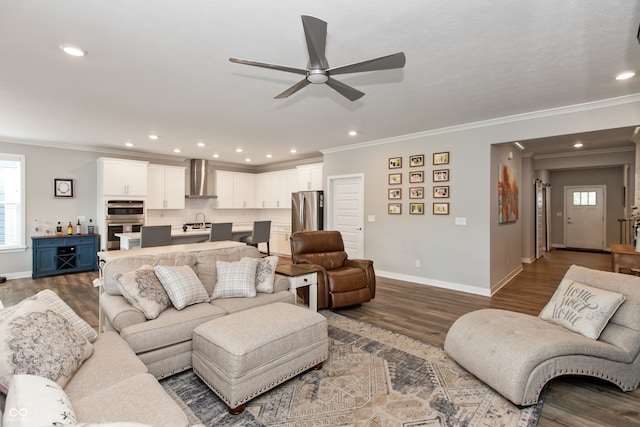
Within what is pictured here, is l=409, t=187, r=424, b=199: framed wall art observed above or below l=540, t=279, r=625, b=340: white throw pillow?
above

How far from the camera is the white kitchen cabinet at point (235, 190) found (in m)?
8.42

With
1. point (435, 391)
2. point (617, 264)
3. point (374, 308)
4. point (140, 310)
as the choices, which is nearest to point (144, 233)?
point (140, 310)

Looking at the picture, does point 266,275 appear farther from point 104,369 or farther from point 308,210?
point 308,210

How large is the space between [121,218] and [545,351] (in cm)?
699

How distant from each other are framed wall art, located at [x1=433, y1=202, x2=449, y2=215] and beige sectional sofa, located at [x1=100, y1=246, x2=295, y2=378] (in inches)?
120

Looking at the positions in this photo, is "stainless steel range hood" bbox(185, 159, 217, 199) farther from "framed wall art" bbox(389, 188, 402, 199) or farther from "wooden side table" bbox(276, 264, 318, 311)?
"wooden side table" bbox(276, 264, 318, 311)

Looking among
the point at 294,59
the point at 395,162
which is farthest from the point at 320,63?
the point at 395,162

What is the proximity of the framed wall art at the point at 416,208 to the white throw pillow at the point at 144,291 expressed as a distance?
4.11 metres

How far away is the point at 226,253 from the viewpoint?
345 cm

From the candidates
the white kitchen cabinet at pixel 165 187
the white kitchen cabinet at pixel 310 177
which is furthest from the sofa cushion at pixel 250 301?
the white kitchen cabinet at pixel 165 187

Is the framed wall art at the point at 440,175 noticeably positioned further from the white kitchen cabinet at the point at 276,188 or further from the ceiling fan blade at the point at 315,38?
the white kitchen cabinet at the point at 276,188

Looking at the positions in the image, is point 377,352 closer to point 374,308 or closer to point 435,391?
point 435,391

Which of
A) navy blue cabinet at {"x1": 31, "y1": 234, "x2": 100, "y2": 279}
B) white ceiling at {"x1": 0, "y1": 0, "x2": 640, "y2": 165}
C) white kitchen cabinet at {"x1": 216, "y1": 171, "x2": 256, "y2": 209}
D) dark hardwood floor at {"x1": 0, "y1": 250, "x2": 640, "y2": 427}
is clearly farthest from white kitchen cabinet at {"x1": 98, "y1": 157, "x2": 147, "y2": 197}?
white kitchen cabinet at {"x1": 216, "y1": 171, "x2": 256, "y2": 209}

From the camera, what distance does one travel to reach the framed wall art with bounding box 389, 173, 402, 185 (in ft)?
18.5
